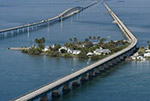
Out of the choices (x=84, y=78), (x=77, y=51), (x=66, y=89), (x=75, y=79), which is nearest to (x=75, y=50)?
(x=77, y=51)

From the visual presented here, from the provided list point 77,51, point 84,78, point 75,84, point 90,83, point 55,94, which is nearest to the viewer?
point 55,94

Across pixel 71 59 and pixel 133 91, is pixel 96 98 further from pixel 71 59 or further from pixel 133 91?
pixel 71 59

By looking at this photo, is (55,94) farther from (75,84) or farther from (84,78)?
(84,78)

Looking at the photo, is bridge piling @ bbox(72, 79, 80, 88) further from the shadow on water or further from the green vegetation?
the green vegetation

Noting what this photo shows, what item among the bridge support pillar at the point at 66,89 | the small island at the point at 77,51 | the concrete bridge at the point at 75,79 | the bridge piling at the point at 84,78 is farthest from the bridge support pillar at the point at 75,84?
the small island at the point at 77,51

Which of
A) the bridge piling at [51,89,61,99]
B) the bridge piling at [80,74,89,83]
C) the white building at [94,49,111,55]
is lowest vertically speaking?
the bridge piling at [51,89,61,99]

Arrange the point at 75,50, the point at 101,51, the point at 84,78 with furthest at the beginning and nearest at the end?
the point at 75,50
the point at 101,51
the point at 84,78

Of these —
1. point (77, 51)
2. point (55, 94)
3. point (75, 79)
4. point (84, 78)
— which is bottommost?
point (55, 94)

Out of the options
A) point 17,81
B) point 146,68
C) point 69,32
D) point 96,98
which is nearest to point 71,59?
point 146,68

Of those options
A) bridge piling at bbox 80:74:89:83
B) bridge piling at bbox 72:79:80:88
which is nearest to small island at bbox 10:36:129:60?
bridge piling at bbox 80:74:89:83

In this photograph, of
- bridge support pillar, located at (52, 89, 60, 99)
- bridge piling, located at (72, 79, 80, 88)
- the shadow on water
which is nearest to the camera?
bridge support pillar, located at (52, 89, 60, 99)

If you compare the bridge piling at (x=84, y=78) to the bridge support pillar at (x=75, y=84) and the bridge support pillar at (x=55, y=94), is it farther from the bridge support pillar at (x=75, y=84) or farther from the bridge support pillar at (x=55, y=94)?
the bridge support pillar at (x=55, y=94)
